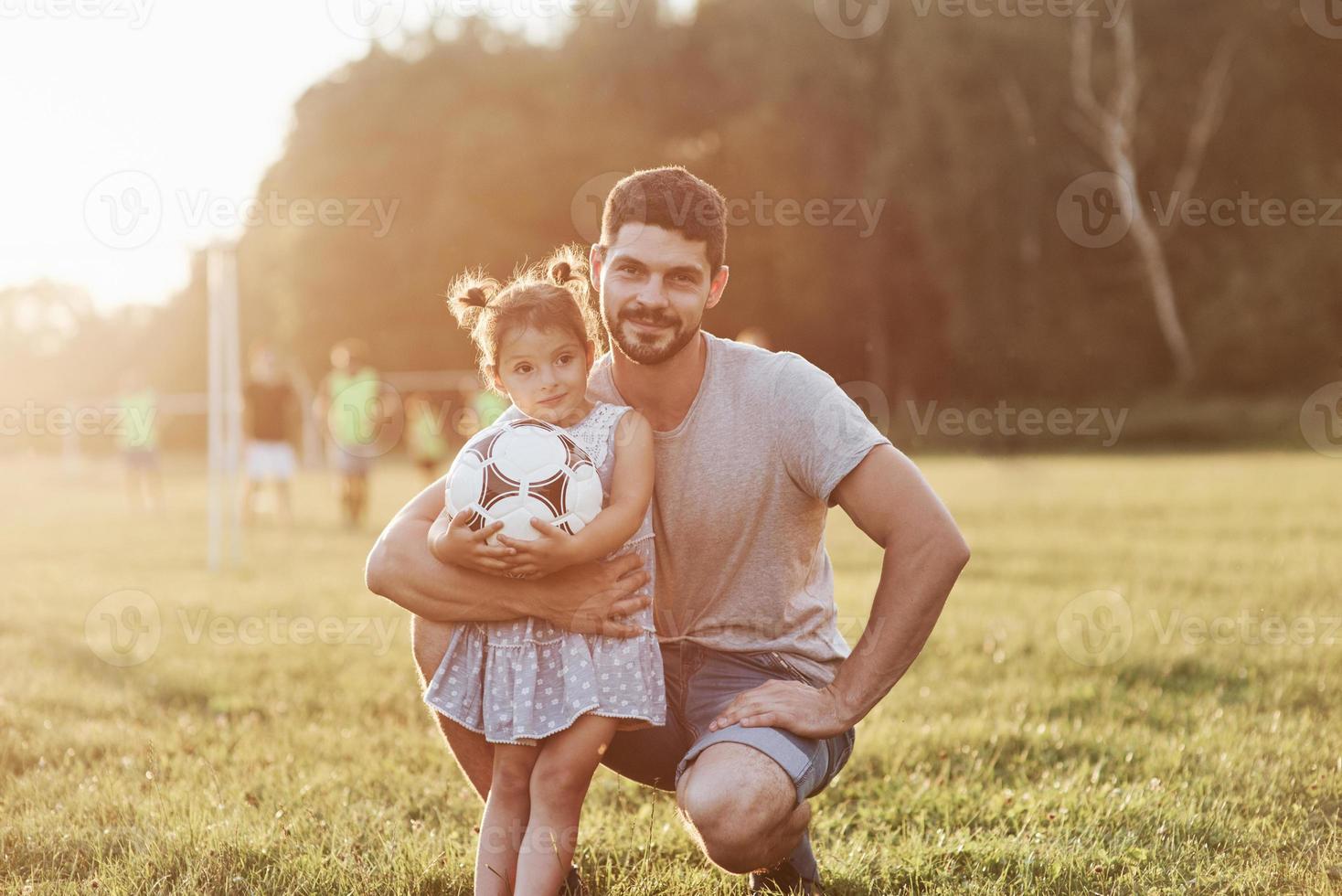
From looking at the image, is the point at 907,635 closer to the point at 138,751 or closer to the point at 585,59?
the point at 138,751

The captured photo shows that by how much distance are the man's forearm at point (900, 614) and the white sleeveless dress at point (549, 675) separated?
50 centimetres

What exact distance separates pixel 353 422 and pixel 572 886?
11.0 m

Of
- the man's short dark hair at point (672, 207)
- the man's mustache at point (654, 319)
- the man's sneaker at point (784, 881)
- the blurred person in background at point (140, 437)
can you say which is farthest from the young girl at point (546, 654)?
the blurred person in background at point (140, 437)

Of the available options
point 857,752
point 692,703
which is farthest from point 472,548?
point 857,752

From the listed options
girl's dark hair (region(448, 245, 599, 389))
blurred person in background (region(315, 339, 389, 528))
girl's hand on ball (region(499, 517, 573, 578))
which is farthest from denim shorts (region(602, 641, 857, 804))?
blurred person in background (region(315, 339, 389, 528))

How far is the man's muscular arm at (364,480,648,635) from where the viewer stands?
10.1 feet

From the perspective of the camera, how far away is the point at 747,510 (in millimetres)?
3354

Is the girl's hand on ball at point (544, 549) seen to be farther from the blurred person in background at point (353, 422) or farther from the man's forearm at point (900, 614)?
the blurred person in background at point (353, 422)

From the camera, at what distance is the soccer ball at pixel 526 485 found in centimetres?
300

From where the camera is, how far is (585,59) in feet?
128

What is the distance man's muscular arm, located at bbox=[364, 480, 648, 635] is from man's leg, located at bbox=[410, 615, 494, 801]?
0.05 metres

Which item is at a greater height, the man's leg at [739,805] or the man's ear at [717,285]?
the man's ear at [717,285]

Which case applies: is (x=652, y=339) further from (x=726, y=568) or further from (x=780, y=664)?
(x=780, y=664)

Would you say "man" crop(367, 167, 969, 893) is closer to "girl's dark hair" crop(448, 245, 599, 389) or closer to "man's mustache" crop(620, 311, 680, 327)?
"man's mustache" crop(620, 311, 680, 327)
